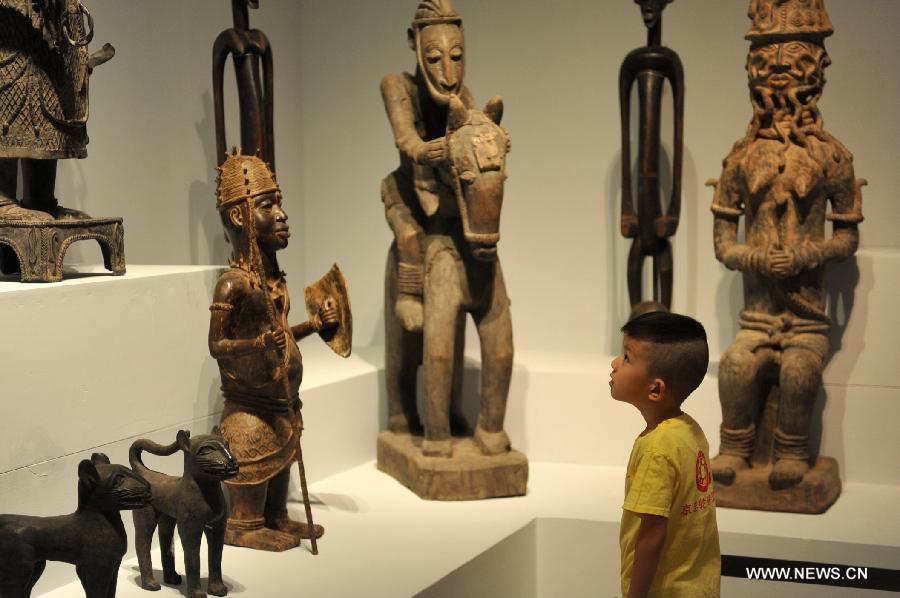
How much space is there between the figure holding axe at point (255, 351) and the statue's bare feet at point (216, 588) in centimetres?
38

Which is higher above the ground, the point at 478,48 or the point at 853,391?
the point at 478,48

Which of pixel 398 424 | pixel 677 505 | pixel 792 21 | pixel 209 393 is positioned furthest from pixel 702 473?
pixel 398 424

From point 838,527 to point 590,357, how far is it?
4.76 ft

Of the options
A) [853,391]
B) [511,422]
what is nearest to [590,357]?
[511,422]

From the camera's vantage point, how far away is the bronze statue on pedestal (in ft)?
10.8

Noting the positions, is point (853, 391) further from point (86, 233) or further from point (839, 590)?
point (86, 233)

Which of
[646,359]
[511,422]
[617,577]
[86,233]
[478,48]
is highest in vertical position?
[478,48]

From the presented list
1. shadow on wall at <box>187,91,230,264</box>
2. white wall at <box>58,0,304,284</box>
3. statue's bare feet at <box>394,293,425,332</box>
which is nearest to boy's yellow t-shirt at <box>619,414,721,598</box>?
statue's bare feet at <box>394,293,425,332</box>

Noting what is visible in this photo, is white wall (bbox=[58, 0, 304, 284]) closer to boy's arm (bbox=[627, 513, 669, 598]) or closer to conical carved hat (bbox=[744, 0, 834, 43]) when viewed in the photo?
conical carved hat (bbox=[744, 0, 834, 43])

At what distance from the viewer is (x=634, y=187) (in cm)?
514

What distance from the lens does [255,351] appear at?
345cm

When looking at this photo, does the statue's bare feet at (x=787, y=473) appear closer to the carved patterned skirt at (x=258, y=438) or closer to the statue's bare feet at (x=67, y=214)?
the carved patterned skirt at (x=258, y=438)

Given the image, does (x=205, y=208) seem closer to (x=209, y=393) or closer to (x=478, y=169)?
(x=209, y=393)

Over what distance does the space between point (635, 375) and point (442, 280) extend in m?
1.63
